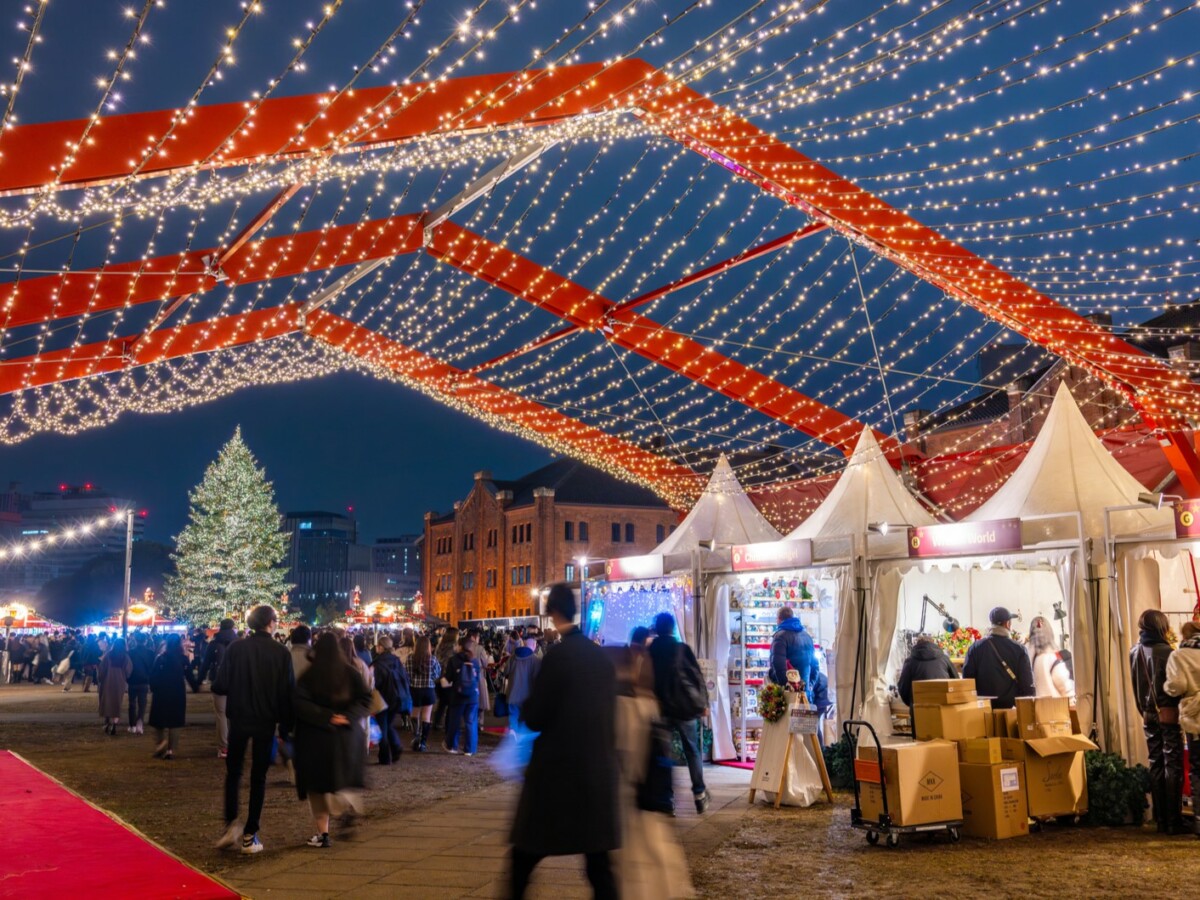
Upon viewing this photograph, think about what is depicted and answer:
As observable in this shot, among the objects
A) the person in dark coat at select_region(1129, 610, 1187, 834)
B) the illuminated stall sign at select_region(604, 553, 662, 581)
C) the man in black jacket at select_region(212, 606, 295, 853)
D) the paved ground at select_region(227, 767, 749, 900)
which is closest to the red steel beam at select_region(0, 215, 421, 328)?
the man in black jacket at select_region(212, 606, 295, 853)

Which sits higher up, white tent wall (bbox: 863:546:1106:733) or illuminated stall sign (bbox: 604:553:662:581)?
illuminated stall sign (bbox: 604:553:662:581)

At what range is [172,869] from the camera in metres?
4.95

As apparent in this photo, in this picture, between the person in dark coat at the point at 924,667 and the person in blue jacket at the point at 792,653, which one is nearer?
the person in dark coat at the point at 924,667

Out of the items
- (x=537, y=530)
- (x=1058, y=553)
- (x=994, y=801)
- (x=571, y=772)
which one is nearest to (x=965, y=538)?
(x=1058, y=553)

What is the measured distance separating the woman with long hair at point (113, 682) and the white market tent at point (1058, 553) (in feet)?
40.0

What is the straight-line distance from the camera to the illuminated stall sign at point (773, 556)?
1119 cm

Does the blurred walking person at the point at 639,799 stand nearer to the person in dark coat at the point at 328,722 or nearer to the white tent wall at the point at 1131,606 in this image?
the person in dark coat at the point at 328,722

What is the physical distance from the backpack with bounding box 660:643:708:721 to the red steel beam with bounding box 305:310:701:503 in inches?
379

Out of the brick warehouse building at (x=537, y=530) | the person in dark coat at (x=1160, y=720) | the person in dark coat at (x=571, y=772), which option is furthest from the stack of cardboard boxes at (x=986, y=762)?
the brick warehouse building at (x=537, y=530)

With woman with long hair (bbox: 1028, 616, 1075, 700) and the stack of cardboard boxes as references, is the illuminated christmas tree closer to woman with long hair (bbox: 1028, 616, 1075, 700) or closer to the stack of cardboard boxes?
woman with long hair (bbox: 1028, 616, 1075, 700)

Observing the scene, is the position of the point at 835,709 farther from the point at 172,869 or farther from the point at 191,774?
the point at 172,869

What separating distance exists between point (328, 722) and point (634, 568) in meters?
7.71

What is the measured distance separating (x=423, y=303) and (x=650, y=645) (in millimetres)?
7681

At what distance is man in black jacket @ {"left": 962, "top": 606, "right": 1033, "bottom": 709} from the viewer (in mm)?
8992
